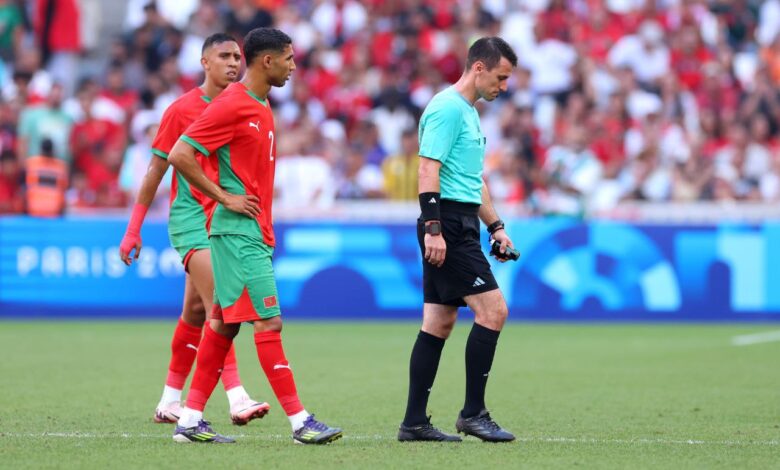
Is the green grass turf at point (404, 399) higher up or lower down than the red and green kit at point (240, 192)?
lower down

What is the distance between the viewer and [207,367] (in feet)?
26.7

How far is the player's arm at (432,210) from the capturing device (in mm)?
7879

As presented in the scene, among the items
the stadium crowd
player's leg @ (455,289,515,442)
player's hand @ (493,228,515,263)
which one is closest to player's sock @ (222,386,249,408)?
player's leg @ (455,289,515,442)

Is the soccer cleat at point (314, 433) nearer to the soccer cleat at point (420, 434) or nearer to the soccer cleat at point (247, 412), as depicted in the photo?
the soccer cleat at point (420, 434)

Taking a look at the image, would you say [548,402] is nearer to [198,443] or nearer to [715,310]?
[198,443]

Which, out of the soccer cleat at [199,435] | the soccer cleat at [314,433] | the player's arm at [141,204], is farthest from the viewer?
the player's arm at [141,204]

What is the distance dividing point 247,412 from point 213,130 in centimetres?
192

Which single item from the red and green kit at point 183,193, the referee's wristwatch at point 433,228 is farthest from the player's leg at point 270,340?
the red and green kit at point 183,193

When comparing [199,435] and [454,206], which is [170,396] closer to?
[199,435]

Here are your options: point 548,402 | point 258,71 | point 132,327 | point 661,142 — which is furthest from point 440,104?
point 661,142

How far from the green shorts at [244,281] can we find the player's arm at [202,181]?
17 cm

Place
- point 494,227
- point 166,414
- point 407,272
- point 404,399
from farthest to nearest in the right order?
point 407,272 → point 404,399 → point 166,414 → point 494,227

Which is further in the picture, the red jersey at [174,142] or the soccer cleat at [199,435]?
the red jersey at [174,142]

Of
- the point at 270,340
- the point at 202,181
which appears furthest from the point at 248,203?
the point at 270,340
